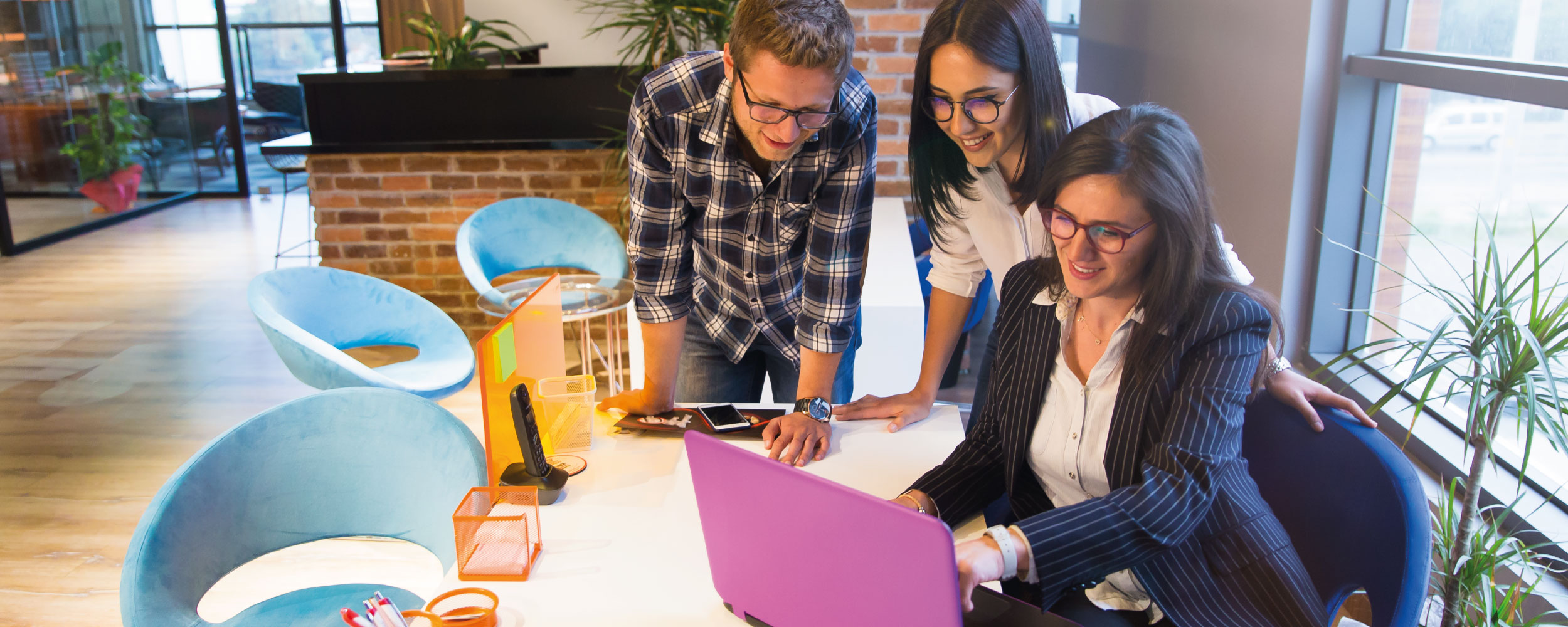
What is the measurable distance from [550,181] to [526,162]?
14 centimetres

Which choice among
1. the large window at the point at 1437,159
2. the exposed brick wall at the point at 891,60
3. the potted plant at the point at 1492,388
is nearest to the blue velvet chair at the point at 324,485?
the potted plant at the point at 1492,388

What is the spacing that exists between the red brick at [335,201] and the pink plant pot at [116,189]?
375 centimetres

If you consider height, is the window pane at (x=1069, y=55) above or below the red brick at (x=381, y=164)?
above

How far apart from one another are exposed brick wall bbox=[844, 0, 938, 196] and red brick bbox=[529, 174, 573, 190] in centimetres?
159

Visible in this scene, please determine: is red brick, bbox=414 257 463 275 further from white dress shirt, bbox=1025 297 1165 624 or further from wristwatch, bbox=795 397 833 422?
white dress shirt, bbox=1025 297 1165 624

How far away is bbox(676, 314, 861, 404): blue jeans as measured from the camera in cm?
200

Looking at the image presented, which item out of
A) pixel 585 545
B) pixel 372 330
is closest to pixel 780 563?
pixel 585 545

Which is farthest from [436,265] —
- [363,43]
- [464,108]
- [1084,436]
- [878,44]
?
[363,43]

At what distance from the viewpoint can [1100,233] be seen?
1224 mm

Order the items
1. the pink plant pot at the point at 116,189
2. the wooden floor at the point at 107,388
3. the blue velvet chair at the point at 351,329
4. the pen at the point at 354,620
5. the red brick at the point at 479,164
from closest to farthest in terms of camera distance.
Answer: the pen at the point at 354,620, the blue velvet chair at the point at 351,329, the wooden floor at the point at 107,388, the red brick at the point at 479,164, the pink plant pot at the point at 116,189

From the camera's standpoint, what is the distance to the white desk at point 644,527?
3.86 ft

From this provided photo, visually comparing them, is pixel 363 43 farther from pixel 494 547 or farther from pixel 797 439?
pixel 494 547

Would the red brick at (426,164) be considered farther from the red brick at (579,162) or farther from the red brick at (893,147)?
the red brick at (893,147)

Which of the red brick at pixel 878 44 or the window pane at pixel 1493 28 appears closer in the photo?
the window pane at pixel 1493 28
